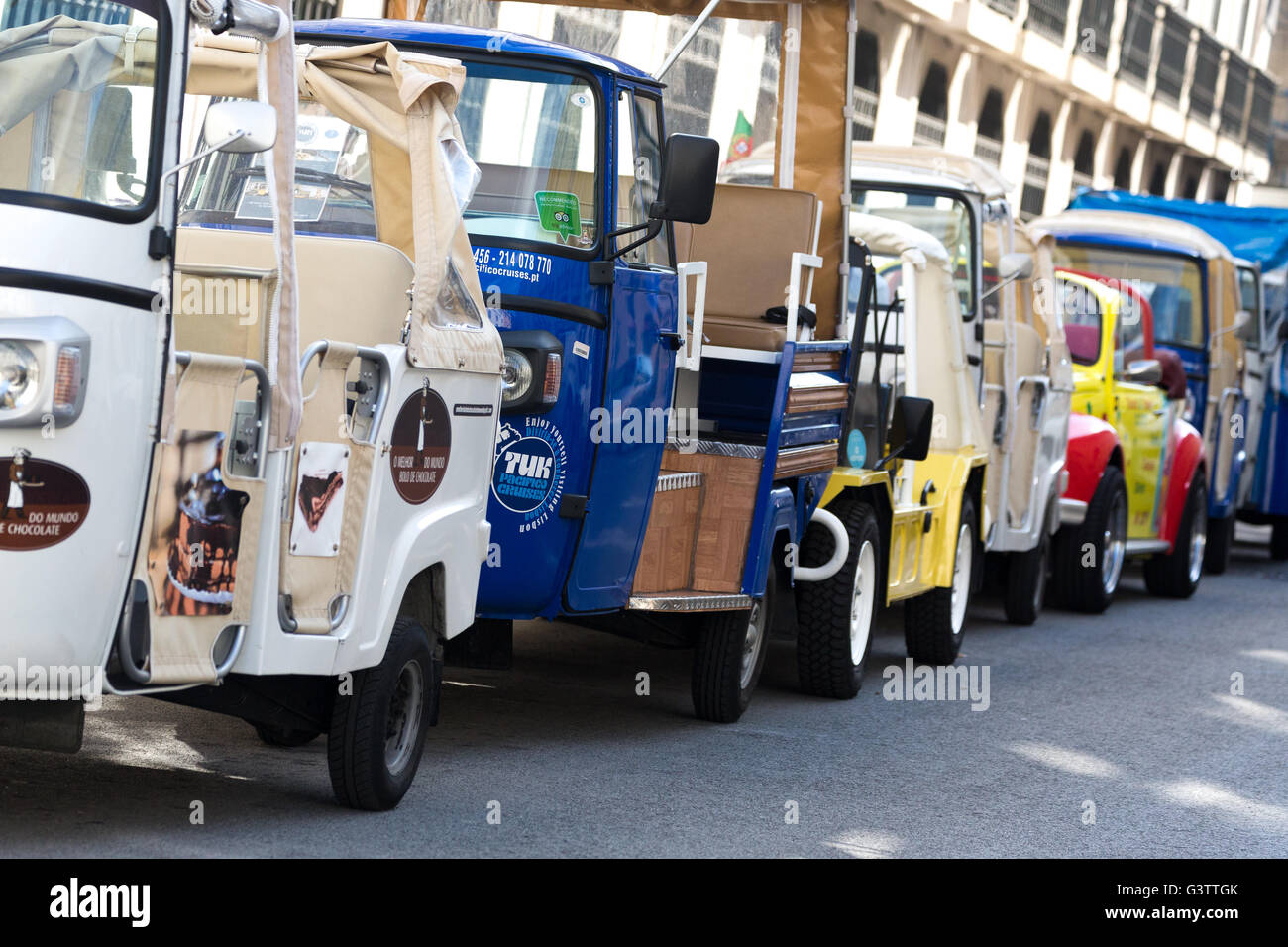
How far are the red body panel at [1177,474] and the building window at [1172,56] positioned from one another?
24472 mm

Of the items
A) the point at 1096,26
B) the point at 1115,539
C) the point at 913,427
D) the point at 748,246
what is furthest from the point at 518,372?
the point at 1096,26

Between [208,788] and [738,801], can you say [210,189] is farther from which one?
[738,801]

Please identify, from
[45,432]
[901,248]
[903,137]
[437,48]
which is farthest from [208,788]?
[903,137]

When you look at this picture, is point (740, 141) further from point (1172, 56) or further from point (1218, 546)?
point (1172, 56)

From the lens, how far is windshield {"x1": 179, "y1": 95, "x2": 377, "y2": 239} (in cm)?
725

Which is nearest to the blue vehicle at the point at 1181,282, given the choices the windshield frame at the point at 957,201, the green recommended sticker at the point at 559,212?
the windshield frame at the point at 957,201

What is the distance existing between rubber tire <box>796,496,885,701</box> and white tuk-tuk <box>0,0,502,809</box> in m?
2.98

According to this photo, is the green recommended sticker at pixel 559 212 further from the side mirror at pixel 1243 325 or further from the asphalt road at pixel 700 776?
the side mirror at pixel 1243 325

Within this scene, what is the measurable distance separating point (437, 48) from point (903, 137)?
21.2 m

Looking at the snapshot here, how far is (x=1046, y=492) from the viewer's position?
13.3m

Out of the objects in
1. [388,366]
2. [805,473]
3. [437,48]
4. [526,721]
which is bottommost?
[526,721]

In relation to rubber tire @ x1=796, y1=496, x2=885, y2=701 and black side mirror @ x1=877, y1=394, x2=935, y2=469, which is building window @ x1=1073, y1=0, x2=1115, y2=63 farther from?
rubber tire @ x1=796, y1=496, x2=885, y2=701

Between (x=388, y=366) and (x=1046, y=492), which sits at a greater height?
(x=388, y=366)
